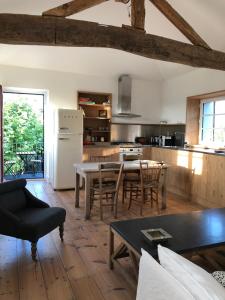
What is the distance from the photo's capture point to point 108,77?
20.6 feet

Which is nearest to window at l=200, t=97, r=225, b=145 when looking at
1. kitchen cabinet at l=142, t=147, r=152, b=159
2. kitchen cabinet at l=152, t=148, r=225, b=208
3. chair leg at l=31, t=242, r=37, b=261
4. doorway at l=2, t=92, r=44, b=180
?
kitchen cabinet at l=152, t=148, r=225, b=208

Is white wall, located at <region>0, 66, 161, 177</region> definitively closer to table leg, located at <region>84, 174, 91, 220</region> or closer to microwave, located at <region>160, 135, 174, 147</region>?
microwave, located at <region>160, 135, 174, 147</region>

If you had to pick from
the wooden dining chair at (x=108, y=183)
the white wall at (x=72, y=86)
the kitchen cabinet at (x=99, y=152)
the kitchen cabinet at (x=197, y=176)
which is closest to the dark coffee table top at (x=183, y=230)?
the wooden dining chair at (x=108, y=183)

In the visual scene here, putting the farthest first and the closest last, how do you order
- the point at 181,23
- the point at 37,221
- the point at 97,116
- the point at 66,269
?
the point at 97,116 < the point at 181,23 < the point at 37,221 < the point at 66,269

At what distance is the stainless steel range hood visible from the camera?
20.6 ft

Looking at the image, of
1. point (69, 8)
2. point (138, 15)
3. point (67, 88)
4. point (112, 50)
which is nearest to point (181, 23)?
point (138, 15)

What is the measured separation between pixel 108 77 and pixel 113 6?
204cm

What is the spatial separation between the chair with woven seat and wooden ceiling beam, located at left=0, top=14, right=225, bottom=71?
160 centimetres

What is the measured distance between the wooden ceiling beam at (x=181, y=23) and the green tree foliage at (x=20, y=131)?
3.91 meters

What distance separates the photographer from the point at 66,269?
2383 mm

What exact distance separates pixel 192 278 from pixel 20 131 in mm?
5978

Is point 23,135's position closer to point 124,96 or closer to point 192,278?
point 124,96

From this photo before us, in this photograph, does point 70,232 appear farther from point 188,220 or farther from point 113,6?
point 113,6

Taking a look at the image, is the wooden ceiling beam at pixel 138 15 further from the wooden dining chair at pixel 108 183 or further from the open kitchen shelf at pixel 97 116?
the open kitchen shelf at pixel 97 116
